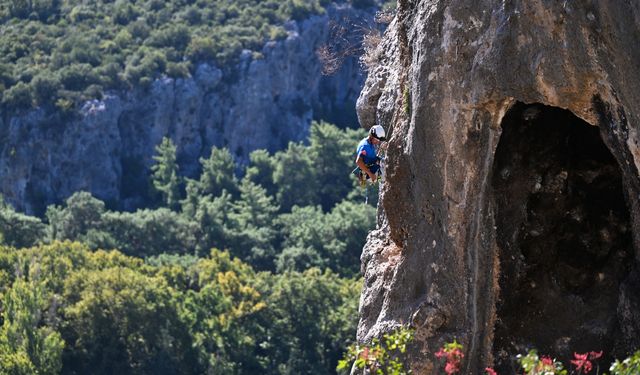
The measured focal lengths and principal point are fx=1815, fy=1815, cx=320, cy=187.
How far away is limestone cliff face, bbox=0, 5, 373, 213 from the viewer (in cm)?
9450

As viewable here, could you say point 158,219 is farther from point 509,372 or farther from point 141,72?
point 509,372

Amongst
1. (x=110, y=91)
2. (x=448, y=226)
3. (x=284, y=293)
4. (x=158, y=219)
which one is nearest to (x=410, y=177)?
(x=448, y=226)

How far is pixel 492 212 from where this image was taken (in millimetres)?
18703

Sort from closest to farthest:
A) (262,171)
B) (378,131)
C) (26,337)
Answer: (378,131), (26,337), (262,171)

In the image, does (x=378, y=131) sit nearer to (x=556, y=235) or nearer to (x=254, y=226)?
(x=556, y=235)

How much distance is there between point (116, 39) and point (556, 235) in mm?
90145

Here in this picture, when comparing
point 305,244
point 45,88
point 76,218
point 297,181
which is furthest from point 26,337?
point 45,88

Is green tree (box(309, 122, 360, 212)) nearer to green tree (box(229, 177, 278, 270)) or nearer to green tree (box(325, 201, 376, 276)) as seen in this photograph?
green tree (box(229, 177, 278, 270))

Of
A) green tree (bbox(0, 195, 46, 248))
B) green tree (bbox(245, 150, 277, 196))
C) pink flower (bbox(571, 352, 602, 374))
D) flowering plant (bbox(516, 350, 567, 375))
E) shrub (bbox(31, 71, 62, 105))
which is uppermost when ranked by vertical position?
shrub (bbox(31, 71, 62, 105))

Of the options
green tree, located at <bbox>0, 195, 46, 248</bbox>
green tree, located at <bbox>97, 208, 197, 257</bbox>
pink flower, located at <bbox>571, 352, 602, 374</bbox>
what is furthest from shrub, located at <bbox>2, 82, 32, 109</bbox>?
pink flower, located at <bbox>571, 352, 602, 374</bbox>

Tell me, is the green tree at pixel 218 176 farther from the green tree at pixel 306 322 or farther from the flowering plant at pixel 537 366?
the flowering plant at pixel 537 366

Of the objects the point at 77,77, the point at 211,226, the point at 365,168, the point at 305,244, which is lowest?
the point at 365,168

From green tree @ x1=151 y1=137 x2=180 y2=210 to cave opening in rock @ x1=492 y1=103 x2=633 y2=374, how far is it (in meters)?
74.1

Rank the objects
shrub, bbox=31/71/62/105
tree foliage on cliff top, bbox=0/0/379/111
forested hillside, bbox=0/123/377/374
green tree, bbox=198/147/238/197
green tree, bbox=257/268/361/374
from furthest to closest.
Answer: tree foliage on cliff top, bbox=0/0/379/111 → shrub, bbox=31/71/62/105 → green tree, bbox=198/147/238/197 → green tree, bbox=257/268/361/374 → forested hillside, bbox=0/123/377/374
